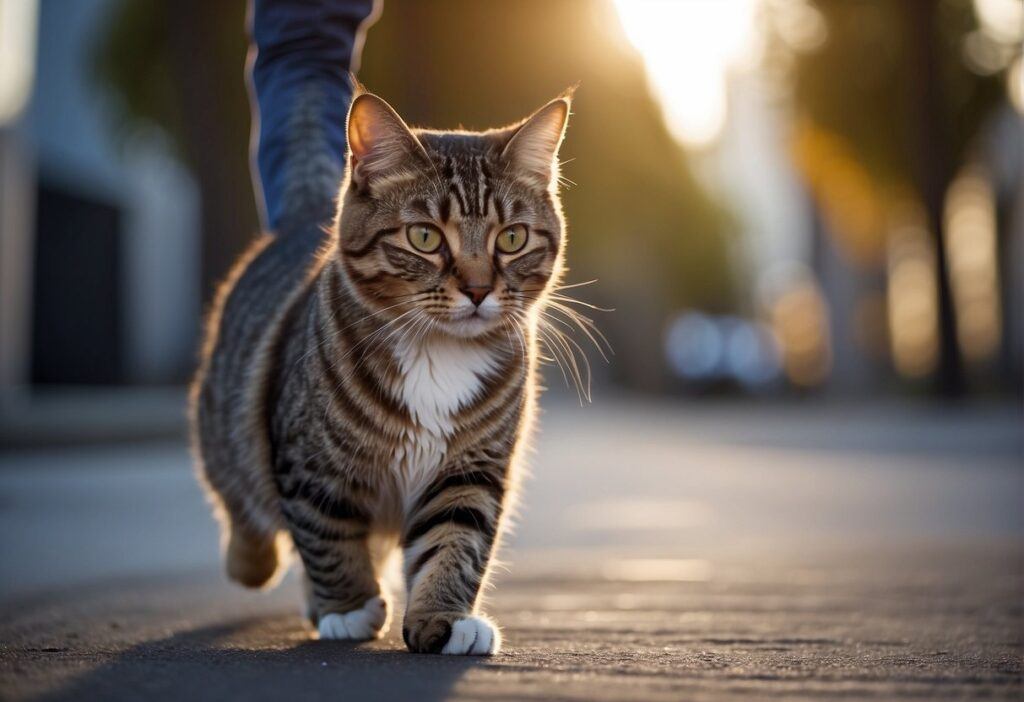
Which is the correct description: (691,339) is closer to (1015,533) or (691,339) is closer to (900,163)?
(900,163)

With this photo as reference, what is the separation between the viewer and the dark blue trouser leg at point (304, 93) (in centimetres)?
340

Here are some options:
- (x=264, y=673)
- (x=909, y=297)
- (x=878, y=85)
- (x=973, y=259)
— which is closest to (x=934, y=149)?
(x=878, y=85)

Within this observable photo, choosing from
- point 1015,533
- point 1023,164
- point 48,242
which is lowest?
point 1015,533

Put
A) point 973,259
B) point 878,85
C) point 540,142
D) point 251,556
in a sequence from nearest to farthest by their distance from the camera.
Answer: point 540,142
point 251,556
point 878,85
point 973,259

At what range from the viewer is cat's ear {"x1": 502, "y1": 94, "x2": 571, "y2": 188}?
109 inches

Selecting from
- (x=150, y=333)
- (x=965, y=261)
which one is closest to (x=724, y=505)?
(x=150, y=333)

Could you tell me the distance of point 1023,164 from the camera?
20219 mm

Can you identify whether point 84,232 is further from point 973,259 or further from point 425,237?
point 425,237

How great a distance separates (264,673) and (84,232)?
758 inches

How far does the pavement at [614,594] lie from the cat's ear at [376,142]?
1.06 m

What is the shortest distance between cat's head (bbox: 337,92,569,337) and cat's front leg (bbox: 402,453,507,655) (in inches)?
12.7

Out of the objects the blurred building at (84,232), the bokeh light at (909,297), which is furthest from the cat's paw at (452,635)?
the bokeh light at (909,297)

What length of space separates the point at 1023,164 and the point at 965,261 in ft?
11.7

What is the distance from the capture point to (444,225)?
261 centimetres
